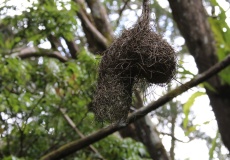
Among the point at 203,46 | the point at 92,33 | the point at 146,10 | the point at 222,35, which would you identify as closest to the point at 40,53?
the point at 92,33

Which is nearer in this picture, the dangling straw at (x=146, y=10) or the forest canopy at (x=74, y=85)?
the dangling straw at (x=146, y=10)

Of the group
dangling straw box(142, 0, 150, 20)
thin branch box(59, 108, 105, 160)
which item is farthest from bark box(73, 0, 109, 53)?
dangling straw box(142, 0, 150, 20)

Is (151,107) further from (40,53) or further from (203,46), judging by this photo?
(40,53)

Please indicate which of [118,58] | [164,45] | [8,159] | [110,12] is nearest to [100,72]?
[118,58]

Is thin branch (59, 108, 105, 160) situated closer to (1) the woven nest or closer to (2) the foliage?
(2) the foliage

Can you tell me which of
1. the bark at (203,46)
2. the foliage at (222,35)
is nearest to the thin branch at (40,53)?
the bark at (203,46)

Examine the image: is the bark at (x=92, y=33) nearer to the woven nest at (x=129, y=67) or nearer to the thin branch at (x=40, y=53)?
the thin branch at (x=40, y=53)
